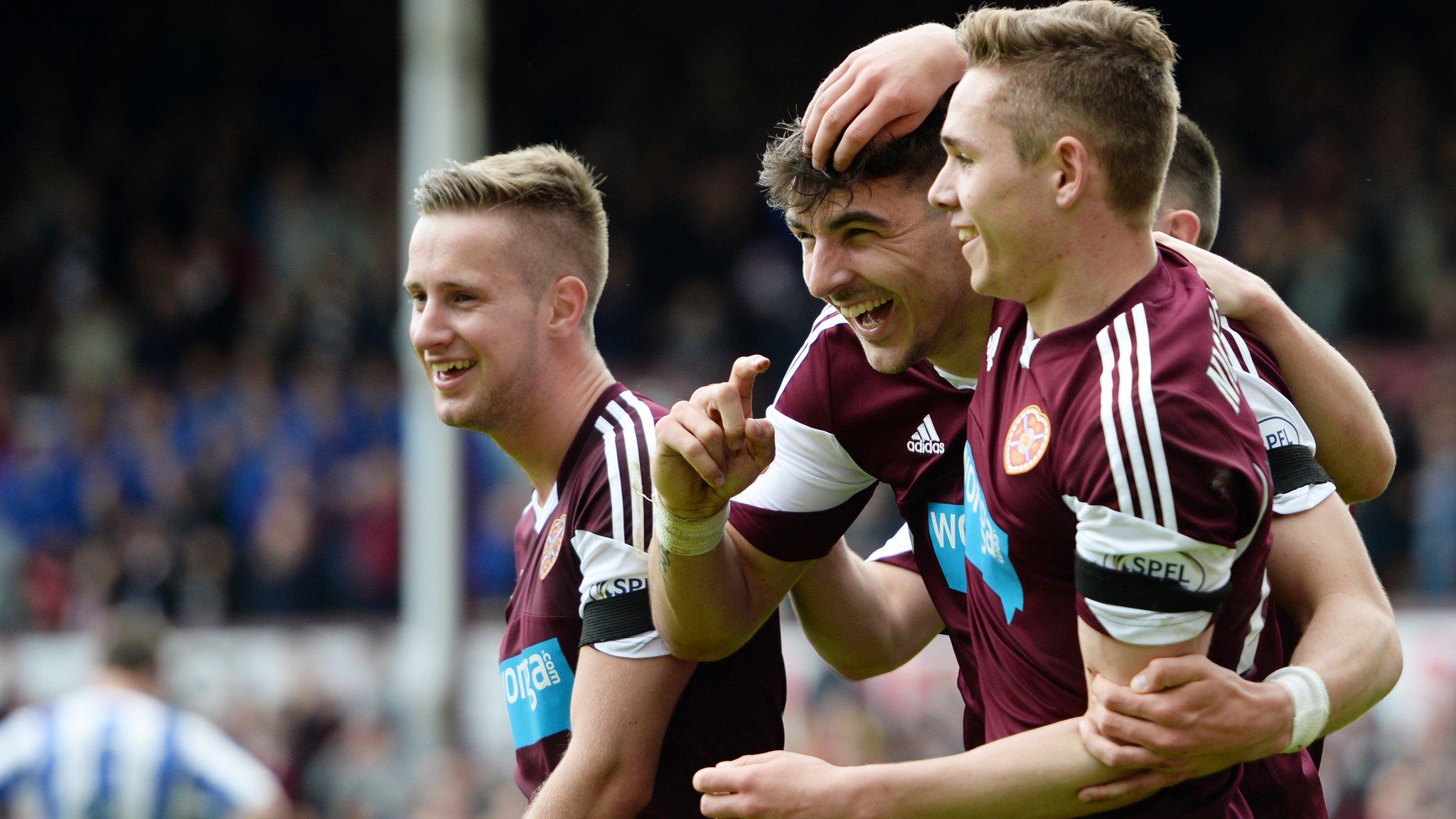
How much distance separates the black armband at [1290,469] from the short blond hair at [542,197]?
1.54 meters

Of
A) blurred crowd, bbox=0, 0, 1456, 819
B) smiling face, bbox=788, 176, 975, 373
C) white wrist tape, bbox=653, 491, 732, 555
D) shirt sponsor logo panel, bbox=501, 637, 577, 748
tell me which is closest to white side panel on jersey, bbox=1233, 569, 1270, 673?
smiling face, bbox=788, 176, 975, 373

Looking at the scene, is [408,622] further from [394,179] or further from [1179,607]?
[1179,607]

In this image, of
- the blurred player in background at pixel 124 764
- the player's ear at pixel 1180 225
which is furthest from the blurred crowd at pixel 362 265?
the player's ear at pixel 1180 225

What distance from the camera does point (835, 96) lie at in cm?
303

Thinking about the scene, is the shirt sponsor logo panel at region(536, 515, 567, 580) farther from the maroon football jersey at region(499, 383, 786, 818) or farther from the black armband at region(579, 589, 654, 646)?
the black armband at region(579, 589, 654, 646)

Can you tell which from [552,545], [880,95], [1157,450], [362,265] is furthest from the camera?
[362,265]

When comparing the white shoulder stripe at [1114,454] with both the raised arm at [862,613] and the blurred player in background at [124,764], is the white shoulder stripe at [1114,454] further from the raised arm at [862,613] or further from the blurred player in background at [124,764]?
the blurred player in background at [124,764]

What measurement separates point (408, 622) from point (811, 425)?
8018mm

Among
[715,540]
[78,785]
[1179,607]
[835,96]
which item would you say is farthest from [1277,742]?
[78,785]

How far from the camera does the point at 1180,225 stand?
342 centimetres

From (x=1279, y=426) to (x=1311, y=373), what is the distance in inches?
4.8

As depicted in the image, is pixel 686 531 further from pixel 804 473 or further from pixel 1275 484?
pixel 1275 484

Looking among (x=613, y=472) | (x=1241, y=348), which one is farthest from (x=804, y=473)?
(x=1241, y=348)

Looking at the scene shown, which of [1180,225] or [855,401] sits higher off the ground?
[1180,225]
